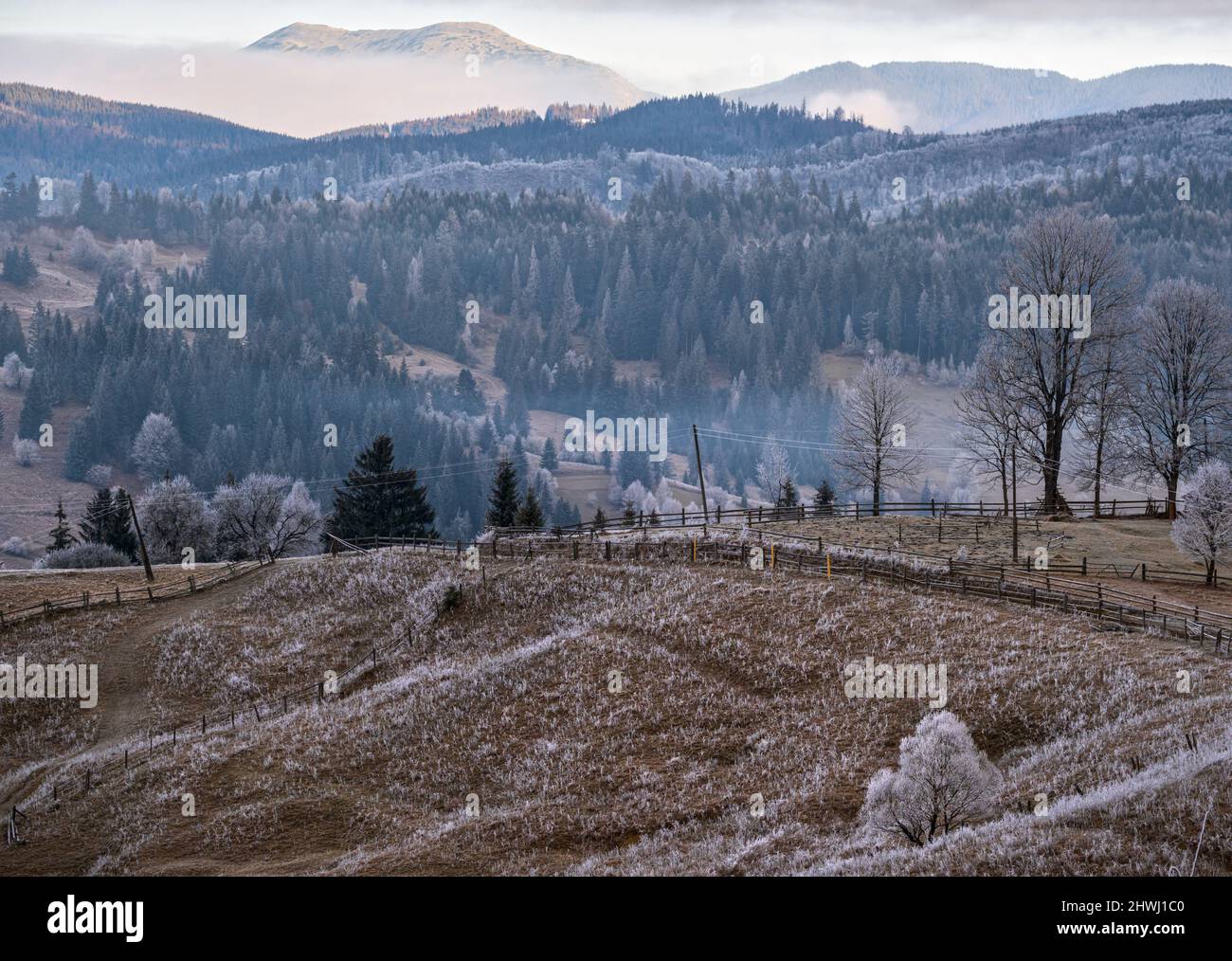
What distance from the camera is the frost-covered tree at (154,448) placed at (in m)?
178

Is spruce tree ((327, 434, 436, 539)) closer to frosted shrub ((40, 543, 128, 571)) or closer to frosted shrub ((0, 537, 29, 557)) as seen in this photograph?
frosted shrub ((40, 543, 128, 571))

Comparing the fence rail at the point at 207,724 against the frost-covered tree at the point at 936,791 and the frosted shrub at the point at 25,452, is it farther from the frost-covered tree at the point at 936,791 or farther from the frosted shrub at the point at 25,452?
the frosted shrub at the point at 25,452

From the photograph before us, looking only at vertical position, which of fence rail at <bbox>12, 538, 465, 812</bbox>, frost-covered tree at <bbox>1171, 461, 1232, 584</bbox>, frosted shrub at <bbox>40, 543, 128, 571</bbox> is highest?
frost-covered tree at <bbox>1171, 461, 1232, 584</bbox>

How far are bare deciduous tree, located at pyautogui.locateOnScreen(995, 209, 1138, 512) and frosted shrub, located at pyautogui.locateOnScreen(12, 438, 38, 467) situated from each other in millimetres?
A: 148235

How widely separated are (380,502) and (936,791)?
6252cm

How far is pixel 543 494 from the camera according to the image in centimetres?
16625

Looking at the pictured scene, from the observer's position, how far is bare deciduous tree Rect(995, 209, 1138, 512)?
67.9 metres

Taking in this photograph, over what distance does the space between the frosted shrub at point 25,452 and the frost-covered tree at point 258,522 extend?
3206 inches

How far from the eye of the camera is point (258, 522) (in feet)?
329

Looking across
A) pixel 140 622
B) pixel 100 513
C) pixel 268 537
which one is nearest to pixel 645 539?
pixel 140 622

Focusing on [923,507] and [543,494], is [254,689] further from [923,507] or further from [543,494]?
[543,494]

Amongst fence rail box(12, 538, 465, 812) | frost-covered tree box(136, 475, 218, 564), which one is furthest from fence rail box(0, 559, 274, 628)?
frost-covered tree box(136, 475, 218, 564)

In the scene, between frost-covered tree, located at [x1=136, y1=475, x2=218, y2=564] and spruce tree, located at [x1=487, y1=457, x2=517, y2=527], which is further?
frost-covered tree, located at [x1=136, y1=475, x2=218, y2=564]

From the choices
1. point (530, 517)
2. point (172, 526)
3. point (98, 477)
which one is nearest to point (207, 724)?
point (530, 517)
